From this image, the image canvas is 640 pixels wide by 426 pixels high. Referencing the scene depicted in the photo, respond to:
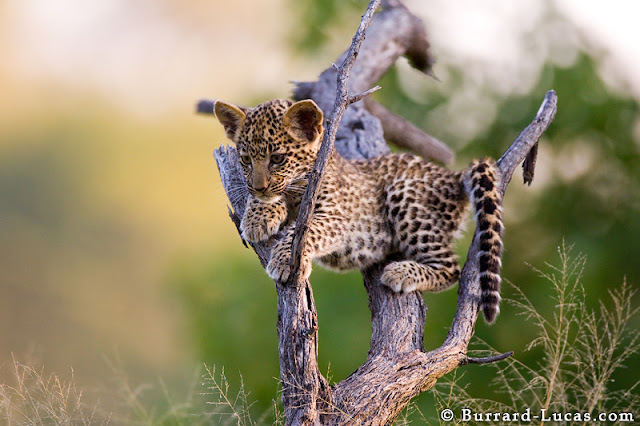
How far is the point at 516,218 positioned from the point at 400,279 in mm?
8971

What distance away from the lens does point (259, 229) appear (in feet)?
17.1

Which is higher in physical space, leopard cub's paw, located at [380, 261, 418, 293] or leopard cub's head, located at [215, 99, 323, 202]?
leopard cub's head, located at [215, 99, 323, 202]

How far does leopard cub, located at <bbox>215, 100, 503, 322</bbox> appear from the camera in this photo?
17.1 feet

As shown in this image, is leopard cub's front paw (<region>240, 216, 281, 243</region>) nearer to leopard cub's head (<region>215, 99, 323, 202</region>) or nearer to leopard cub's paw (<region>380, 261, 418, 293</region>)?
leopard cub's head (<region>215, 99, 323, 202</region>)

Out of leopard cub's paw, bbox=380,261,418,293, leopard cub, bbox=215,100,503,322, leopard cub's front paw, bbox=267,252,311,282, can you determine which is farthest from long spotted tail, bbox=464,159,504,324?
leopard cub's front paw, bbox=267,252,311,282

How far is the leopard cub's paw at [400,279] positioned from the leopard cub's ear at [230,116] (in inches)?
60.9

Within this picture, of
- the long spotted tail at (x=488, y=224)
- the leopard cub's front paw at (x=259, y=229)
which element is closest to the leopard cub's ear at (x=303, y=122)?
the leopard cub's front paw at (x=259, y=229)

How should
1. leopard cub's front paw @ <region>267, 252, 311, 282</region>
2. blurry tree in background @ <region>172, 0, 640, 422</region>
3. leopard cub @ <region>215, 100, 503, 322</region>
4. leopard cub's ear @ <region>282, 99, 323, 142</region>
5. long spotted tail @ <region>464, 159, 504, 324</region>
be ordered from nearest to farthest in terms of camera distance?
leopard cub's front paw @ <region>267, 252, 311, 282</region> < long spotted tail @ <region>464, 159, 504, 324</region> < leopard cub's ear @ <region>282, 99, 323, 142</region> < leopard cub @ <region>215, 100, 503, 322</region> < blurry tree in background @ <region>172, 0, 640, 422</region>

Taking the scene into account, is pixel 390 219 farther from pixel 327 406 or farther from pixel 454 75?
pixel 454 75

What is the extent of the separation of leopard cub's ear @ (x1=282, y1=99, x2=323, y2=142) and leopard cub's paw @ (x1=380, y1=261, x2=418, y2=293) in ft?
3.71

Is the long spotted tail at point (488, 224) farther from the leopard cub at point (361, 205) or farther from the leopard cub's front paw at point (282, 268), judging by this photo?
the leopard cub's front paw at point (282, 268)

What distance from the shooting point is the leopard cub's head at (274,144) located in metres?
5.24

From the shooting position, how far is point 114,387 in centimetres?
585

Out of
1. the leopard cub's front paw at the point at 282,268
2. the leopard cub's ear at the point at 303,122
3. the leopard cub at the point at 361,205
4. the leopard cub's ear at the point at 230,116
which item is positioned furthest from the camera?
the leopard cub's ear at the point at 230,116
